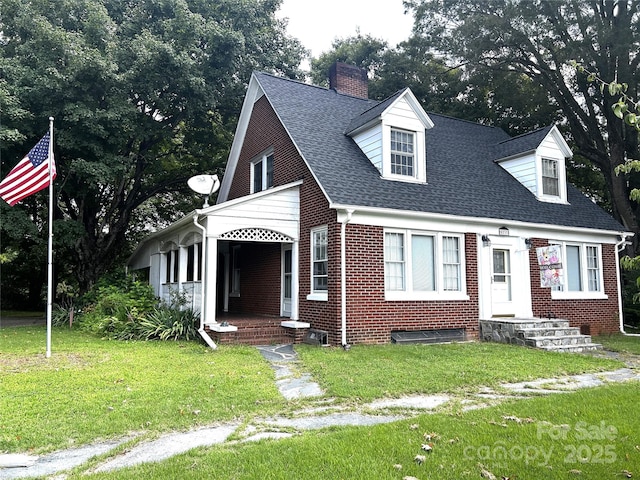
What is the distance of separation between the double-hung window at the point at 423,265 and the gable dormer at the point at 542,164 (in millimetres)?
4298

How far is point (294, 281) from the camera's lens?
38.5 feet

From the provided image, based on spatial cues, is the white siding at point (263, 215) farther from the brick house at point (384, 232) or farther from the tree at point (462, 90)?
the tree at point (462, 90)

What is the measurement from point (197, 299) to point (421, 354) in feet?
18.7

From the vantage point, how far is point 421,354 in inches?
359

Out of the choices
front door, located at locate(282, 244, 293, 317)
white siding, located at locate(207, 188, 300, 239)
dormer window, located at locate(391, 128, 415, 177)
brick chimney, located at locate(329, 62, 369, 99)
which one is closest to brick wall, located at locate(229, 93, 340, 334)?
white siding, located at locate(207, 188, 300, 239)

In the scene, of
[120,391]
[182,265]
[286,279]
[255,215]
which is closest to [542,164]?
[286,279]

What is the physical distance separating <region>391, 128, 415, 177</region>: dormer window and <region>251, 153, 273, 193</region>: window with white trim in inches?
157

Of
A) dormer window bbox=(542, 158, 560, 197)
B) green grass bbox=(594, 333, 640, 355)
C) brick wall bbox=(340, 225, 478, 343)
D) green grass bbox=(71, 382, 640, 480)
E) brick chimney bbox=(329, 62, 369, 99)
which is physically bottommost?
green grass bbox=(594, 333, 640, 355)

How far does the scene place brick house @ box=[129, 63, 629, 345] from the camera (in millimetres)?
10758

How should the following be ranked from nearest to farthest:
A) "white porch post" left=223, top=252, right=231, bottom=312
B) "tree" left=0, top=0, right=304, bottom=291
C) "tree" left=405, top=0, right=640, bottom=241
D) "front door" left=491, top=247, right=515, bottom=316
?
"front door" left=491, top=247, right=515, bottom=316 → "tree" left=0, top=0, right=304, bottom=291 → "white porch post" left=223, top=252, right=231, bottom=312 → "tree" left=405, top=0, right=640, bottom=241

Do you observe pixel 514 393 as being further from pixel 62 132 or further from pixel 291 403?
pixel 62 132

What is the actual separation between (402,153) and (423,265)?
120 inches

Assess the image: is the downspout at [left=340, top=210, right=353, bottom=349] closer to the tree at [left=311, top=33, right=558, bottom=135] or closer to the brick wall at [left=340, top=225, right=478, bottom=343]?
the brick wall at [left=340, top=225, right=478, bottom=343]

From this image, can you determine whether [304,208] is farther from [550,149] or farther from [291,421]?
[550,149]
